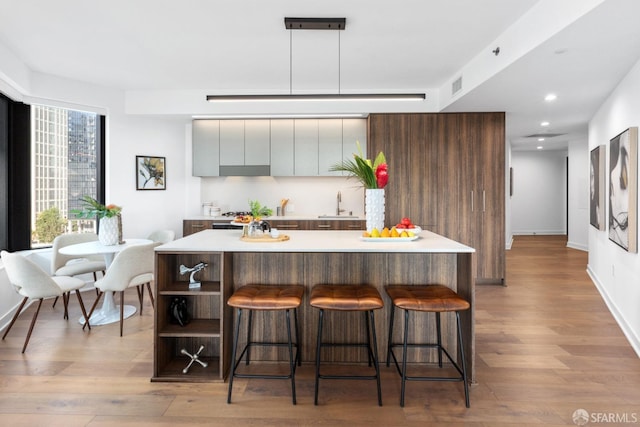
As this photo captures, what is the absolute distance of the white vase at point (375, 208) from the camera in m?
3.06

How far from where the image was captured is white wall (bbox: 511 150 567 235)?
36.1 ft

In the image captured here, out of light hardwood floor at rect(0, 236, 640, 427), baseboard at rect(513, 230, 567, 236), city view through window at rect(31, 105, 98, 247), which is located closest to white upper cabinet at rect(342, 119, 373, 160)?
light hardwood floor at rect(0, 236, 640, 427)

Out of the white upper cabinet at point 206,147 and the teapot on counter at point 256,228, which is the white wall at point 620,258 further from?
the white upper cabinet at point 206,147

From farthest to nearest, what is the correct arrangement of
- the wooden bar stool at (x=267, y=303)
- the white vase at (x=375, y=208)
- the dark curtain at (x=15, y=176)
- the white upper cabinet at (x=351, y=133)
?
the white upper cabinet at (x=351, y=133) → the dark curtain at (x=15, y=176) → the white vase at (x=375, y=208) → the wooden bar stool at (x=267, y=303)

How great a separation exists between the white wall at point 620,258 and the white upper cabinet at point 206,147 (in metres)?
5.01

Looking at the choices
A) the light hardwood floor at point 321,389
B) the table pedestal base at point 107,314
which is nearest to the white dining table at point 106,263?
the table pedestal base at point 107,314

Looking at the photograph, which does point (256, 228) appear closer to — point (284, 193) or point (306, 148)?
point (306, 148)

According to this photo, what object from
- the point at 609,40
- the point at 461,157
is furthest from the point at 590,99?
the point at 609,40

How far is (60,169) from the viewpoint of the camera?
498 centimetres

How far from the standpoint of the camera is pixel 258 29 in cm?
346

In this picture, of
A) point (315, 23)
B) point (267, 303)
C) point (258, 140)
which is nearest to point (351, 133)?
point (258, 140)

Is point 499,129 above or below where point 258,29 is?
below

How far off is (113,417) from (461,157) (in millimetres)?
4795

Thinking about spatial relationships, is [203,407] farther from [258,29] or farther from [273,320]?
[258,29]
